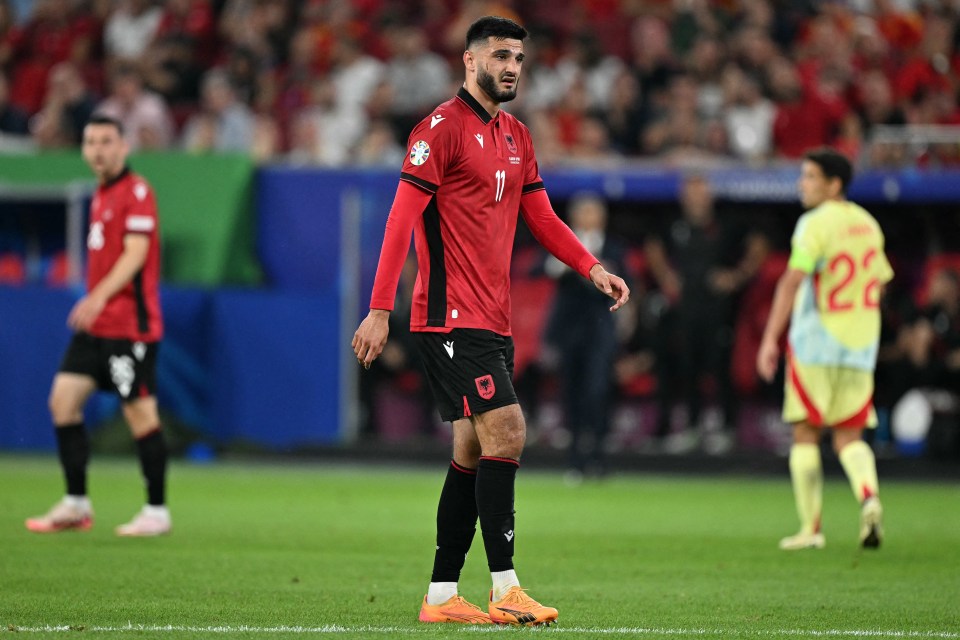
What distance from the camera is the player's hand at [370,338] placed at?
6176 millimetres

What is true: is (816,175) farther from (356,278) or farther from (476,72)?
(356,278)

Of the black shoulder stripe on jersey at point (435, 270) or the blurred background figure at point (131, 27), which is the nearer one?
the black shoulder stripe on jersey at point (435, 270)

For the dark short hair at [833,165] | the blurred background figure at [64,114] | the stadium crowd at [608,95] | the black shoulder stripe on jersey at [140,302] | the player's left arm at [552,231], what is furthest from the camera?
the blurred background figure at [64,114]

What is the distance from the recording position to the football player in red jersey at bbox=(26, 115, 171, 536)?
32.2 feet

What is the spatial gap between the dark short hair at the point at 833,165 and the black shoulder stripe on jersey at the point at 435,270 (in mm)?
4192

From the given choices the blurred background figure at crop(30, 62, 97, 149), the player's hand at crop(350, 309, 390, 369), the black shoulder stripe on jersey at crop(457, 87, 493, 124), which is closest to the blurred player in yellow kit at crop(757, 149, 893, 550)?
the black shoulder stripe on jersey at crop(457, 87, 493, 124)

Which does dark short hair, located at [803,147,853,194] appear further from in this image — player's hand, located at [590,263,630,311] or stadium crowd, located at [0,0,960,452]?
stadium crowd, located at [0,0,960,452]

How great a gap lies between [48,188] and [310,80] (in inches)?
149

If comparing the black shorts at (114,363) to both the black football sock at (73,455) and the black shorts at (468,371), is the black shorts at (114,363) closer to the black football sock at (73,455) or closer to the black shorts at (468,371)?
the black football sock at (73,455)

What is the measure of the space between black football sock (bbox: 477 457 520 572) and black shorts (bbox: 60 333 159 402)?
3926 mm

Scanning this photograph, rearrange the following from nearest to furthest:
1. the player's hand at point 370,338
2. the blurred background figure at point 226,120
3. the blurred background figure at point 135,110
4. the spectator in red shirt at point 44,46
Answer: the player's hand at point 370,338 → the blurred background figure at point 135,110 → the blurred background figure at point 226,120 → the spectator in red shirt at point 44,46

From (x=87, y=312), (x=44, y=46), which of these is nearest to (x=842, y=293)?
(x=87, y=312)

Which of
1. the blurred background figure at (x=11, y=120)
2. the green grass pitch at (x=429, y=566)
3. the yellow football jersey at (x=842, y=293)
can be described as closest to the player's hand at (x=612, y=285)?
the green grass pitch at (x=429, y=566)

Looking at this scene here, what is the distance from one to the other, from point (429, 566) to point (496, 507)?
88.4 inches
